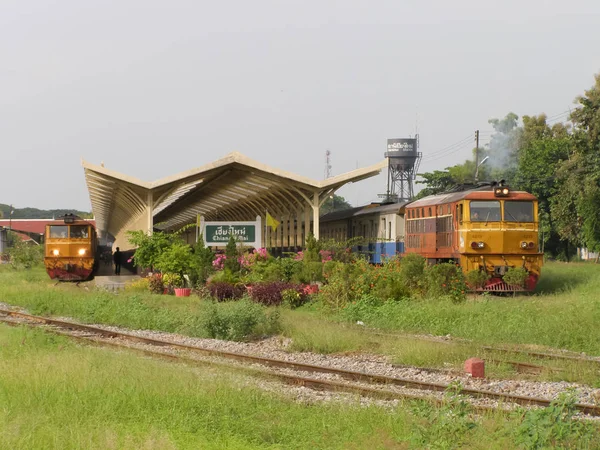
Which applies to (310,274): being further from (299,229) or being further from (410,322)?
(299,229)

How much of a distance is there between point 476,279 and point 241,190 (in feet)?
61.2

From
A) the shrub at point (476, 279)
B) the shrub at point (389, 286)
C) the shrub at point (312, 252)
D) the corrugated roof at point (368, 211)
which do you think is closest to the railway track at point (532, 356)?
the shrub at point (389, 286)

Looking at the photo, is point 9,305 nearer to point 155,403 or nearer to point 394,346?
point 394,346

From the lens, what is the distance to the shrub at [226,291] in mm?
24109

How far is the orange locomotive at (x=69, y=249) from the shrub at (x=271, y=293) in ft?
48.5

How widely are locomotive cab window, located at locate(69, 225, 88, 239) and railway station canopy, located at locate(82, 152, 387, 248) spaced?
218 cm

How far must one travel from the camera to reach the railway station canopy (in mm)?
32219

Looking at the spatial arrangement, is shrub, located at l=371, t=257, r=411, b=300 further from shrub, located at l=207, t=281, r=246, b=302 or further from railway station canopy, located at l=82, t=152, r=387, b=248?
railway station canopy, located at l=82, t=152, r=387, b=248

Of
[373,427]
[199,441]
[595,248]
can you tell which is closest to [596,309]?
[373,427]

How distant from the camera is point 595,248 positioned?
45062mm

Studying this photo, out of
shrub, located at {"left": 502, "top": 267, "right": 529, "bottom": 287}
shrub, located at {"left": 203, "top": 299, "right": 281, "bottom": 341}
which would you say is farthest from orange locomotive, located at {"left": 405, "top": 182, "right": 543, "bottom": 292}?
shrub, located at {"left": 203, "top": 299, "right": 281, "bottom": 341}

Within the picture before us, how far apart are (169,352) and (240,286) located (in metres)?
10.8

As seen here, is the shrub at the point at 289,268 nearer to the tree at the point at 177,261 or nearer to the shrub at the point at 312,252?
the shrub at the point at 312,252

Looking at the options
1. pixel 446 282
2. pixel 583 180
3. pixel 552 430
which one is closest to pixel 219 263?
pixel 446 282
